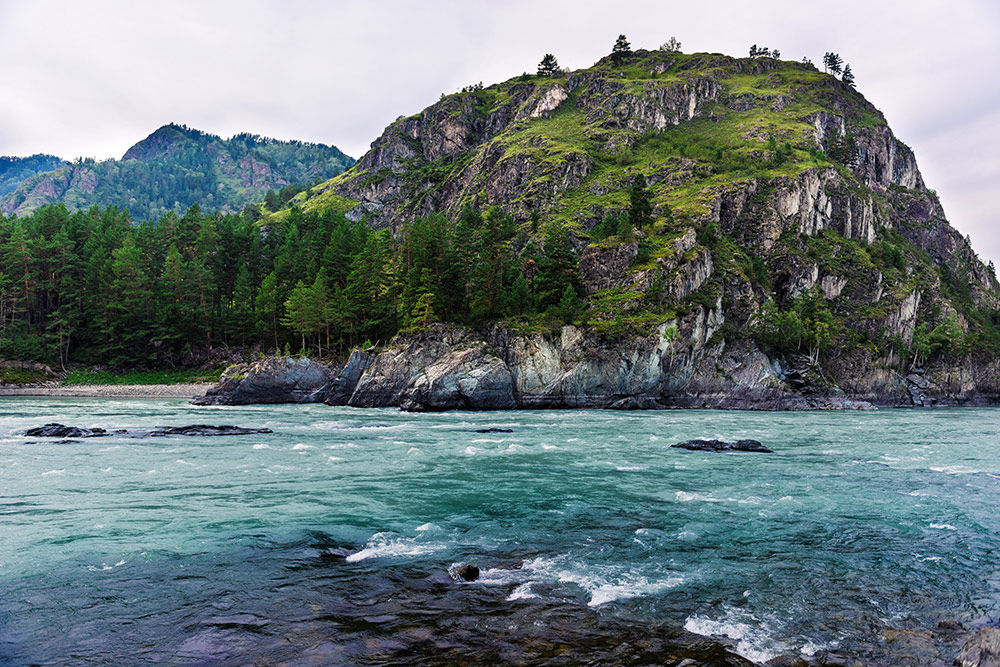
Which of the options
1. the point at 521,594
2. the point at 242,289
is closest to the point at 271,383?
the point at 242,289

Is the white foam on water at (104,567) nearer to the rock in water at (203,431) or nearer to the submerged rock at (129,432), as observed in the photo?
the submerged rock at (129,432)

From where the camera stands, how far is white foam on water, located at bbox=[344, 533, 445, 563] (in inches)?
592

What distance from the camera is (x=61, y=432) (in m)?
38.7

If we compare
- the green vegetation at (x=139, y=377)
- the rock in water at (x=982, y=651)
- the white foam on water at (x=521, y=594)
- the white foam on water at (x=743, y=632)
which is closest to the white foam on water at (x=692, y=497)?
the white foam on water at (x=743, y=632)

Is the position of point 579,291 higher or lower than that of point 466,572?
higher

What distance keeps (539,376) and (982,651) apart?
6814 cm

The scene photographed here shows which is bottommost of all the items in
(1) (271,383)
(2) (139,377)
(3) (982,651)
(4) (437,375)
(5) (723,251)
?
(3) (982,651)

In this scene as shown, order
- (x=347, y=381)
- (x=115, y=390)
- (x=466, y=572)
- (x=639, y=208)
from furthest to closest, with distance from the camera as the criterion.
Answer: (x=639, y=208)
(x=115, y=390)
(x=347, y=381)
(x=466, y=572)

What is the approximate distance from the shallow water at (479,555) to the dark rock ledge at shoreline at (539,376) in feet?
128

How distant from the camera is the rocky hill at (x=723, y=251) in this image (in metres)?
80.6

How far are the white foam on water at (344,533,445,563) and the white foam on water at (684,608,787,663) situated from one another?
24.3ft

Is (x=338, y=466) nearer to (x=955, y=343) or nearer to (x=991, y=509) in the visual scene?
(x=991, y=509)

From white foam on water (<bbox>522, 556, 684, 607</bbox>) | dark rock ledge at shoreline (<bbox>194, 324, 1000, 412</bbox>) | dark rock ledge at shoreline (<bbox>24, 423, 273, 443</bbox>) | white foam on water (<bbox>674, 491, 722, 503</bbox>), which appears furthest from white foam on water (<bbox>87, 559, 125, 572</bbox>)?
dark rock ledge at shoreline (<bbox>194, 324, 1000, 412</bbox>)

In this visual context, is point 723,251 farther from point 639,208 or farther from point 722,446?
point 722,446
